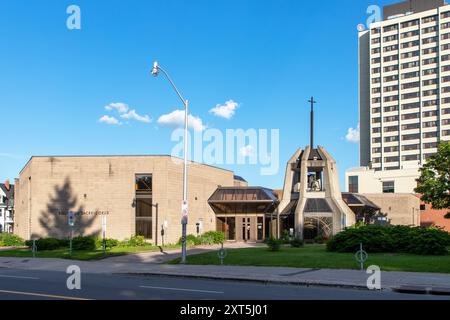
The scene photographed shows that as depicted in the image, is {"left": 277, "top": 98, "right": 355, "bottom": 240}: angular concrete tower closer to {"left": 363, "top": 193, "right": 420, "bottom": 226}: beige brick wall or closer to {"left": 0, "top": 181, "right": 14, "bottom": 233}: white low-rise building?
{"left": 363, "top": 193, "right": 420, "bottom": 226}: beige brick wall

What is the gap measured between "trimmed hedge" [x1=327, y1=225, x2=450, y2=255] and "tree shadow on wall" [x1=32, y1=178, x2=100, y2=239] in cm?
2493

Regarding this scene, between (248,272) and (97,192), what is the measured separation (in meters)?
28.9

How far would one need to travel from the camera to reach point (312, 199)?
5384 centimetres

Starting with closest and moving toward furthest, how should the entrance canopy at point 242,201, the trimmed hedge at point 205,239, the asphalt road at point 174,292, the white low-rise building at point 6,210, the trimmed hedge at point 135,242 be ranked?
the asphalt road at point 174,292
the trimmed hedge at point 135,242
the trimmed hedge at point 205,239
the entrance canopy at point 242,201
the white low-rise building at point 6,210

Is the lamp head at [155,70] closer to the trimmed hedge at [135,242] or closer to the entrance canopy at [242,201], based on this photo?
the trimmed hedge at [135,242]

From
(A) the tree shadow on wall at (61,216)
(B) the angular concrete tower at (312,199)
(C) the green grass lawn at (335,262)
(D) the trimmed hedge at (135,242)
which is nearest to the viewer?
(C) the green grass lawn at (335,262)

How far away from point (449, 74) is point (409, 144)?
63.7 ft

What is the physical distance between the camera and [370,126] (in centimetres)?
14712

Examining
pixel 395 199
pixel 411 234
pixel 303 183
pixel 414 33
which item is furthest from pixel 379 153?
pixel 411 234

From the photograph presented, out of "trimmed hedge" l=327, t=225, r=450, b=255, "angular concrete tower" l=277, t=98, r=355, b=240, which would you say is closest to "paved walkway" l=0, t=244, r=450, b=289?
"trimmed hedge" l=327, t=225, r=450, b=255

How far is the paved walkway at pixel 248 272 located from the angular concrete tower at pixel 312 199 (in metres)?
23.6

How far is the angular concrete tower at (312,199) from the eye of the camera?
52344 mm

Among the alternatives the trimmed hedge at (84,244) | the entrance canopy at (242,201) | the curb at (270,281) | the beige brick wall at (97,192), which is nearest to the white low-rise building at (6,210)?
the beige brick wall at (97,192)

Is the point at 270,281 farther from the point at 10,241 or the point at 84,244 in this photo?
the point at 10,241
